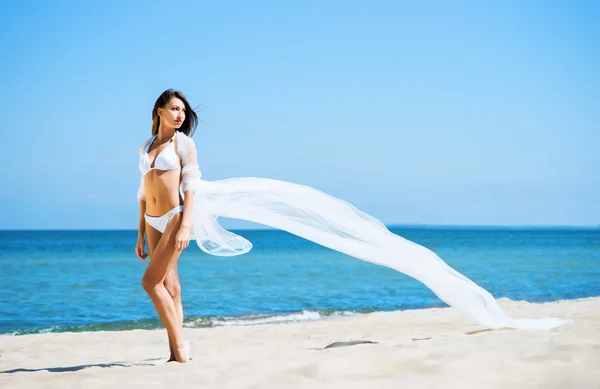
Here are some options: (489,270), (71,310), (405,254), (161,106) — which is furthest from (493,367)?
(489,270)

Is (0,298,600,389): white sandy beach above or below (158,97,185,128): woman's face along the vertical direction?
below

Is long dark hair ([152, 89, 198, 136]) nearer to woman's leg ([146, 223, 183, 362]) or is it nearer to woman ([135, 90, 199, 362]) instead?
woman ([135, 90, 199, 362])

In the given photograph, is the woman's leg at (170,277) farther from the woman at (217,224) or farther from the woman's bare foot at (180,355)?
the woman's bare foot at (180,355)

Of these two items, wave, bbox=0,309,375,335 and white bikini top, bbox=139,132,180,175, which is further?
wave, bbox=0,309,375,335

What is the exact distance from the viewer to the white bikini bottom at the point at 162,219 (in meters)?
4.81

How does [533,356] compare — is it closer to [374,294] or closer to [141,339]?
[141,339]

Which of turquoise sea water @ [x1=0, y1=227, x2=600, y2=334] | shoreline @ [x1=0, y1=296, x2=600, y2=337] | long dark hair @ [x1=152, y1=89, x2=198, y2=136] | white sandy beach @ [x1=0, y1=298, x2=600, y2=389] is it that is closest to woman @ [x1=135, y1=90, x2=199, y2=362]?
long dark hair @ [x1=152, y1=89, x2=198, y2=136]

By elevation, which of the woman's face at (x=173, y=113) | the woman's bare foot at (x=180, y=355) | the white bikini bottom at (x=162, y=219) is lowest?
the woman's bare foot at (x=180, y=355)

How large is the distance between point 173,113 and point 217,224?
100 cm

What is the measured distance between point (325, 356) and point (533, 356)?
4.49 feet

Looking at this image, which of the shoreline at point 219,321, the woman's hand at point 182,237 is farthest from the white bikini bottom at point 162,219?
the shoreline at point 219,321

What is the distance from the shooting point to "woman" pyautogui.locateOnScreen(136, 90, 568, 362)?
481 cm

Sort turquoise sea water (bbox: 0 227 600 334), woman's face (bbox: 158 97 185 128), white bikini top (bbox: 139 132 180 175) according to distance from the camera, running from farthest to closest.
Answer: turquoise sea water (bbox: 0 227 600 334) → woman's face (bbox: 158 97 185 128) → white bikini top (bbox: 139 132 180 175)

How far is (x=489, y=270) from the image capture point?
26.9 metres
